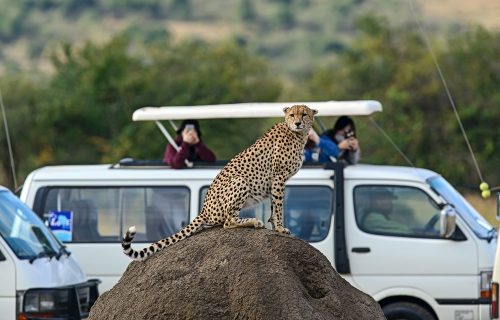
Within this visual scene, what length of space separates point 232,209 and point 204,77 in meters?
25.1

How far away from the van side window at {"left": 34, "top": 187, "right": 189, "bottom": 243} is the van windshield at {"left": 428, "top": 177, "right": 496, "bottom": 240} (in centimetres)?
250

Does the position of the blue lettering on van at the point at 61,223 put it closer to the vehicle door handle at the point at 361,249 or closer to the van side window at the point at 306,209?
the van side window at the point at 306,209

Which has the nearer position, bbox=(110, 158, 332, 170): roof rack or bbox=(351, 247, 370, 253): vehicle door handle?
bbox=(351, 247, 370, 253): vehicle door handle

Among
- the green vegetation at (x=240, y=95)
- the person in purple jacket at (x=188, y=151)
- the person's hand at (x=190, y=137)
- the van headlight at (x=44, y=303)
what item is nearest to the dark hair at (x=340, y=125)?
the person in purple jacket at (x=188, y=151)

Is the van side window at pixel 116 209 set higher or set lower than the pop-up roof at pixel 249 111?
lower

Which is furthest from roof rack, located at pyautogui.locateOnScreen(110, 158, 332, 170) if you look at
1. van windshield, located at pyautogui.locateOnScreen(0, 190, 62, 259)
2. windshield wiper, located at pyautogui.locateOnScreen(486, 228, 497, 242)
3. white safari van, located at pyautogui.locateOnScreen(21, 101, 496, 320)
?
van windshield, located at pyautogui.locateOnScreen(0, 190, 62, 259)

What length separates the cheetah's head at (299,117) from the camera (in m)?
8.88

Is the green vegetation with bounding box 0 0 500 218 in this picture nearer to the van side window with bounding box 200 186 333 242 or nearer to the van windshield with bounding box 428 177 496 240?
the van windshield with bounding box 428 177 496 240

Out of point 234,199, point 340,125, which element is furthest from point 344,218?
point 234,199

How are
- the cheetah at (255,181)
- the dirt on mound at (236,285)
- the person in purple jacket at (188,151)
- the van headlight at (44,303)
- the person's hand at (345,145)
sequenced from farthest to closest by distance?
the person's hand at (345,145) < the person in purple jacket at (188,151) < the van headlight at (44,303) < the cheetah at (255,181) < the dirt on mound at (236,285)

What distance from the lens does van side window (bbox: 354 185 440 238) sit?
13023mm

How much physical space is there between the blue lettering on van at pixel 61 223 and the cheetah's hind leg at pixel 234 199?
16.8 ft

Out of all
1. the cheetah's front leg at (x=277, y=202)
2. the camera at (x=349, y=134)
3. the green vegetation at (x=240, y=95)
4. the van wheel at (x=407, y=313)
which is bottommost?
the van wheel at (x=407, y=313)

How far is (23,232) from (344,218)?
129 inches
